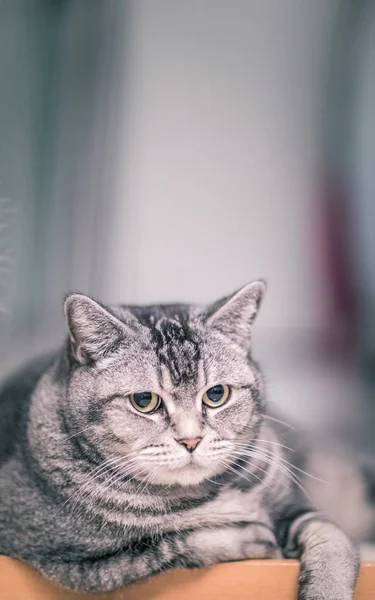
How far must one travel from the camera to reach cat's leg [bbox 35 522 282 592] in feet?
3.27

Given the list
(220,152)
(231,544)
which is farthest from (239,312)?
(220,152)

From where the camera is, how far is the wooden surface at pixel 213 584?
0.98 m

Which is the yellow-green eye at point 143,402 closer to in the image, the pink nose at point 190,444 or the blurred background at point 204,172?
the pink nose at point 190,444

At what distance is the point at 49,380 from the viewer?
1.16m

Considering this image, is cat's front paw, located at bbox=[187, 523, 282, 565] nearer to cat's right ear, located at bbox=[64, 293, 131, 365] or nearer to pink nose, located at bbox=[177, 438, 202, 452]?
pink nose, located at bbox=[177, 438, 202, 452]

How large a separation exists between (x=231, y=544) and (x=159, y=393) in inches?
11.0

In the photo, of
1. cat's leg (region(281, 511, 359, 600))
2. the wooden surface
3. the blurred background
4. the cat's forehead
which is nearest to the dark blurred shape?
the blurred background

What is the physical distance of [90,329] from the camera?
1.02 m

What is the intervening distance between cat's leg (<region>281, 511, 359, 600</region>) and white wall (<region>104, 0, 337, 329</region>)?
584 millimetres

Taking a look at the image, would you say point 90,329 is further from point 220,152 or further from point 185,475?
point 220,152

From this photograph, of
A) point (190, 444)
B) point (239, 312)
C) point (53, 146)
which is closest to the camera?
point (190, 444)

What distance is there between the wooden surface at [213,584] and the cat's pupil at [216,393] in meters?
0.27

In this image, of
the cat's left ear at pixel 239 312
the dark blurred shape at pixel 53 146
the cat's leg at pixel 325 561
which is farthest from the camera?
the dark blurred shape at pixel 53 146

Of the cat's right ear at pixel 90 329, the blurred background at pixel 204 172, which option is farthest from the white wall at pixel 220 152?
the cat's right ear at pixel 90 329
